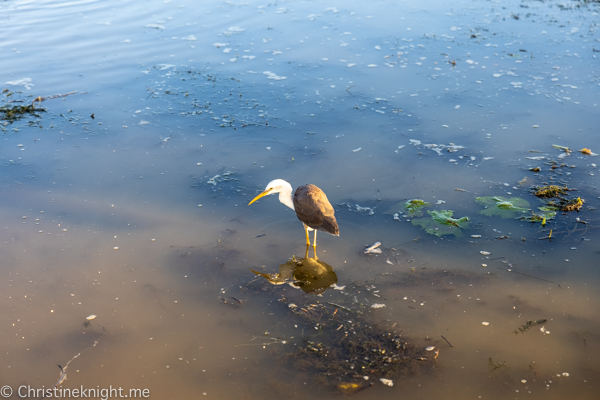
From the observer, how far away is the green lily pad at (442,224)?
7.29 m

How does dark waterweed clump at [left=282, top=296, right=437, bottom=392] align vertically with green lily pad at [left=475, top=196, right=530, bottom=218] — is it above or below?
below

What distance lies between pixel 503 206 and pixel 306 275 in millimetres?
3330

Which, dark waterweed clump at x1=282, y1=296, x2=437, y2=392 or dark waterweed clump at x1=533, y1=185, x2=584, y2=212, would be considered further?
dark waterweed clump at x1=533, y1=185, x2=584, y2=212

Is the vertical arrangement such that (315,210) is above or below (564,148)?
above

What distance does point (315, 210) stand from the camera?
6.89 meters

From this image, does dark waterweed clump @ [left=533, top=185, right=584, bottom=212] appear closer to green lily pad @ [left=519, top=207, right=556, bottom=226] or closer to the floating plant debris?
the floating plant debris

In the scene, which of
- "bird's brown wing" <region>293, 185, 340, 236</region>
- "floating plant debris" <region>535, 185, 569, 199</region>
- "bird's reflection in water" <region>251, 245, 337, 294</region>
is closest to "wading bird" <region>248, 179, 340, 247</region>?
"bird's brown wing" <region>293, 185, 340, 236</region>

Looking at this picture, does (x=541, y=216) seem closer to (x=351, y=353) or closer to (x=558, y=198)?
(x=558, y=198)

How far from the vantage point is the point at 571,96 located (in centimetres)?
1099

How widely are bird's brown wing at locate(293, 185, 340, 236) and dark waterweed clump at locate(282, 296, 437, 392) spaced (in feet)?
4.43

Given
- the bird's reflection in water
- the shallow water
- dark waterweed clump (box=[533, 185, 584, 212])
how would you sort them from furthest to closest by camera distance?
1. dark waterweed clump (box=[533, 185, 584, 212])
2. the bird's reflection in water
3. the shallow water

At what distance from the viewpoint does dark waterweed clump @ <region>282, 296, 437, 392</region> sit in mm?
5154

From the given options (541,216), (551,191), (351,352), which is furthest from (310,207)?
(551,191)

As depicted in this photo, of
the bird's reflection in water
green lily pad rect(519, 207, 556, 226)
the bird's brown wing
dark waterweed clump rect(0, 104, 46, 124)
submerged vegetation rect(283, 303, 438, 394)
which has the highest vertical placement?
dark waterweed clump rect(0, 104, 46, 124)
